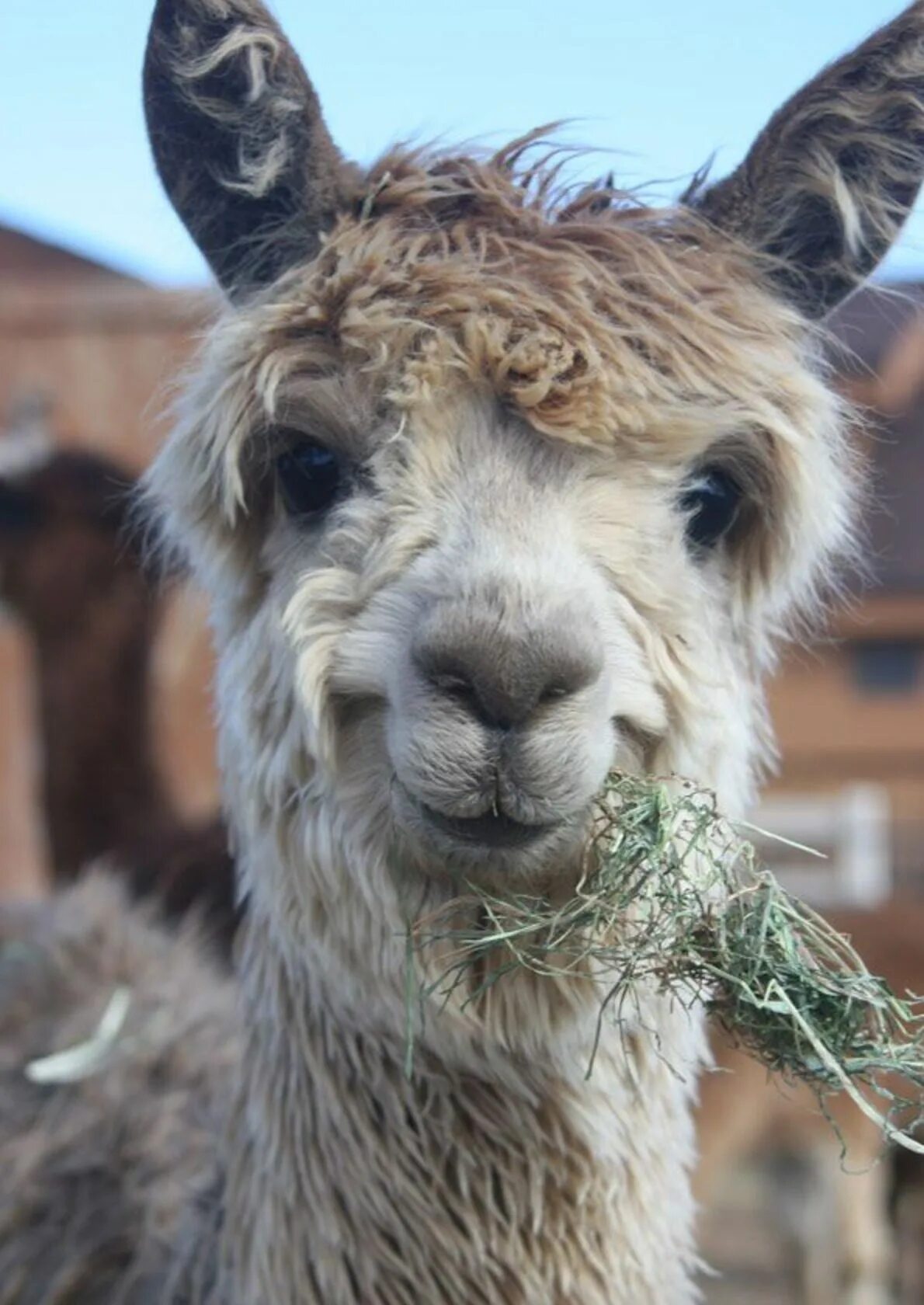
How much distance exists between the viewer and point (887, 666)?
12.9 meters

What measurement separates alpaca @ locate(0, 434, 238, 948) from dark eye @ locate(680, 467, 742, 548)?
3713 mm

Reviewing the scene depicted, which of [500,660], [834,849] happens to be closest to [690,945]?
[500,660]

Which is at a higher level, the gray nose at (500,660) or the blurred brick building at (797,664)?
the gray nose at (500,660)

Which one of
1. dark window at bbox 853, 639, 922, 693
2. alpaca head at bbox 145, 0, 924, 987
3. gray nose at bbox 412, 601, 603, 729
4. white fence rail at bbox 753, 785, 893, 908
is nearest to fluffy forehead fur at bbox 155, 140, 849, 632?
alpaca head at bbox 145, 0, 924, 987

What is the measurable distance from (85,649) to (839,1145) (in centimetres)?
362

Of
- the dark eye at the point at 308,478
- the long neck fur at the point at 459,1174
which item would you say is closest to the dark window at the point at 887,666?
the long neck fur at the point at 459,1174

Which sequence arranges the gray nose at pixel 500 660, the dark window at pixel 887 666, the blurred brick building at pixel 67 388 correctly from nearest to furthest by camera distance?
the gray nose at pixel 500 660, the blurred brick building at pixel 67 388, the dark window at pixel 887 666

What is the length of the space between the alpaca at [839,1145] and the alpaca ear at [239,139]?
3839mm

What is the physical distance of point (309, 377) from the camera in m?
2.28

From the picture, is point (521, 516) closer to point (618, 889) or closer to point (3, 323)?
point (618, 889)

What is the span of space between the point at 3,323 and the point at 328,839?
9862mm

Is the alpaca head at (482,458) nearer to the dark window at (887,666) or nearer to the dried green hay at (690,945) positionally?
the dried green hay at (690,945)

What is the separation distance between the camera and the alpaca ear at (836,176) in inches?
96.0

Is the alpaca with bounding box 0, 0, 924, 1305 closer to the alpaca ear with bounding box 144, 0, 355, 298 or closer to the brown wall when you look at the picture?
the alpaca ear with bounding box 144, 0, 355, 298
